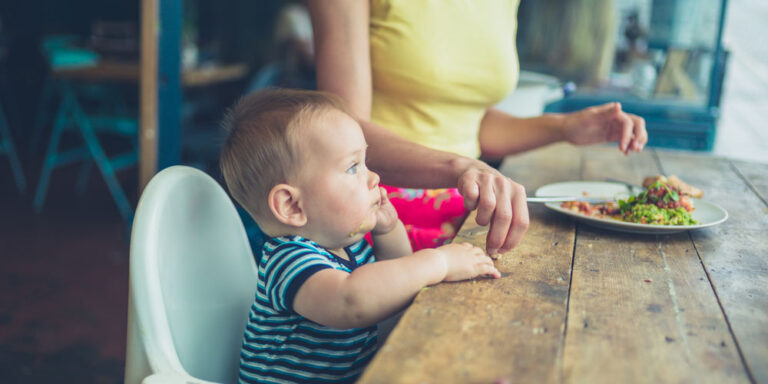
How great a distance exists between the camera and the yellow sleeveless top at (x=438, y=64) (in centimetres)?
Answer: 123

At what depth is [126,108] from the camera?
5012 mm

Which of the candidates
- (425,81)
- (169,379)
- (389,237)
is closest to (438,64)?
(425,81)

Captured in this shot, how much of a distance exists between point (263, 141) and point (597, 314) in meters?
0.50

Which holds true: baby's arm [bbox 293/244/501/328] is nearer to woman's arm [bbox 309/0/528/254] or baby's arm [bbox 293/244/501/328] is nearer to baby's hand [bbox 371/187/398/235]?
woman's arm [bbox 309/0/528/254]

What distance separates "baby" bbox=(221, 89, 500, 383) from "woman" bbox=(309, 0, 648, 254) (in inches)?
6.2

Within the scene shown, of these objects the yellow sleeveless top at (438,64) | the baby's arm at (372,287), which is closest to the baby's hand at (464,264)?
the baby's arm at (372,287)

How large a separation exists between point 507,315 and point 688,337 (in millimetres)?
195

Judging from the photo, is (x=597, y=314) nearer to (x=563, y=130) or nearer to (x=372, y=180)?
(x=372, y=180)

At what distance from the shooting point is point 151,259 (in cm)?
82

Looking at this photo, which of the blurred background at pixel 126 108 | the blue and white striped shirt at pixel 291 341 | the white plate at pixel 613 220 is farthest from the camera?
the blurred background at pixel 126 108

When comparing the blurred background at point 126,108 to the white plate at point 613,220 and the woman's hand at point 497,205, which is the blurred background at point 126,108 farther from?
the woman's hand at point 497,205

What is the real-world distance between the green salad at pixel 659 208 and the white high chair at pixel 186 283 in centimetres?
66

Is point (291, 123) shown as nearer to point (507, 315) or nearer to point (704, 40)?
point (507, 315)

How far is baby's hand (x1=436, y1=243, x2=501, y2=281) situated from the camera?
0.81 metres
